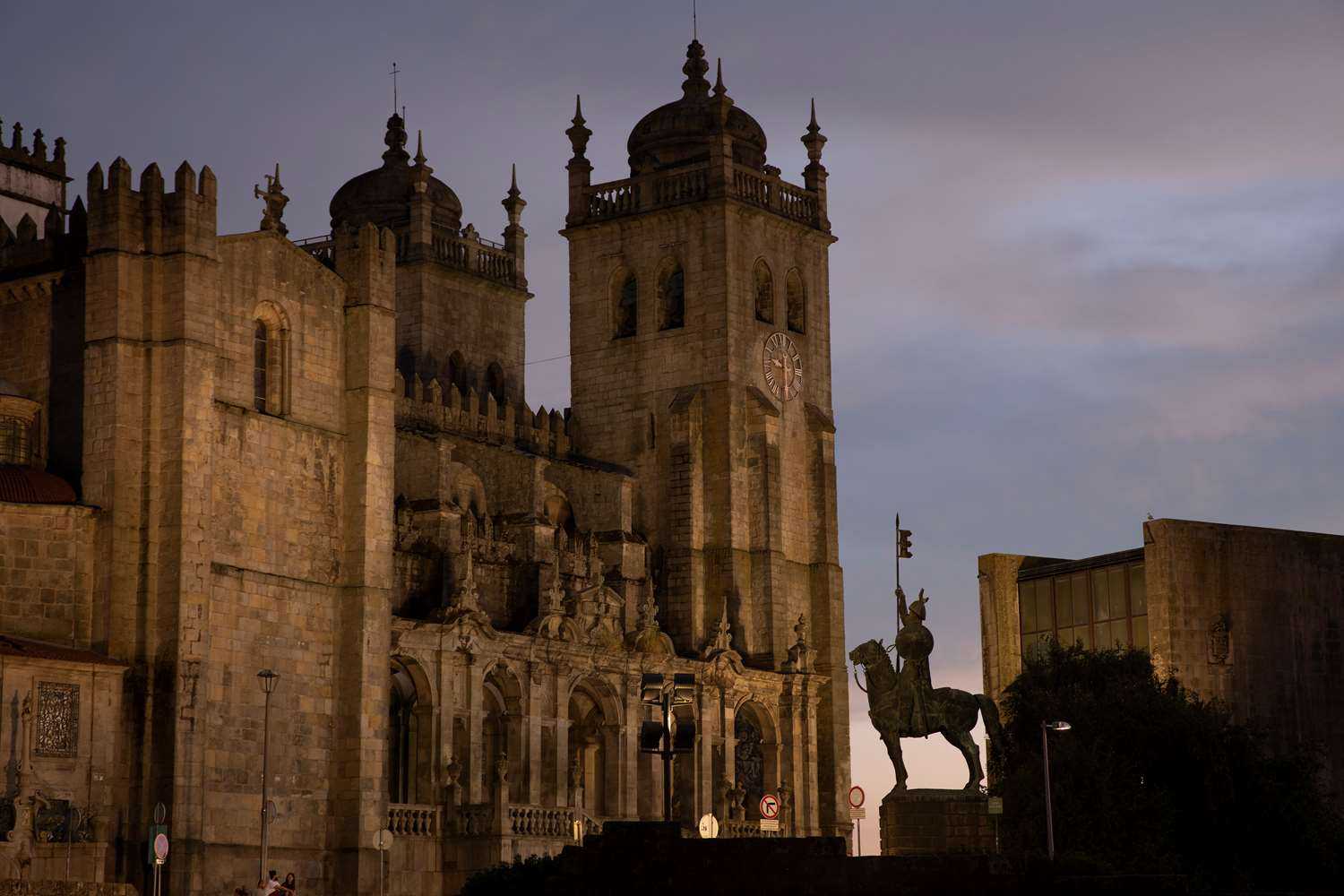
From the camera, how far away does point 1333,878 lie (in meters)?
65.4

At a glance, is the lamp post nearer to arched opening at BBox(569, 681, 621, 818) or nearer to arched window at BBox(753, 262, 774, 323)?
arched opening at BBox(569, 681, 621, 818)

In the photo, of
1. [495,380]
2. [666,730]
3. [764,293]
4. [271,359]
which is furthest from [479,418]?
[666,730]

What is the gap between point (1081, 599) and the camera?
8750cm

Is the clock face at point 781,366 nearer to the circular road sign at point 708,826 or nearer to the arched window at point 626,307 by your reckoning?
the arched window at point 626,307

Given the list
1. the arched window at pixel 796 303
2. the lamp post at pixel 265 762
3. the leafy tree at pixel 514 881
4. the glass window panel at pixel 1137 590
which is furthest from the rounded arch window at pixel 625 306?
the leafy tree at pixel 514 881

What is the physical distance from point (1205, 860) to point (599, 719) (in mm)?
20390

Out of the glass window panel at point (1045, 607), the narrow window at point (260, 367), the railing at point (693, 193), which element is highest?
the railing at point (693, 193)

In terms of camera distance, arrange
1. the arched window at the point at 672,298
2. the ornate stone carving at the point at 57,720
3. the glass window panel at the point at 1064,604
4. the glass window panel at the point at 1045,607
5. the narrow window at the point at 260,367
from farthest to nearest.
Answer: the glass window panel at the point at 1045,607 → the glass window panel at the point at 1064,604 → the arched window at the point at 672,298 → the narrow window at the point at 260,367 → the ornate stone carving at the point at 57,720

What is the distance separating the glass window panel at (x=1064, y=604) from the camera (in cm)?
8800

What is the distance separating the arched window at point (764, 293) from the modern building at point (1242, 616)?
15877mm

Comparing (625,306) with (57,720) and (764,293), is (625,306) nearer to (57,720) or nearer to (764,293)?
(764,293)

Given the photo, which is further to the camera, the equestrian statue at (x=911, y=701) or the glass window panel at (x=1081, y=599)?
the glass window panel at (x=1081, y=599)

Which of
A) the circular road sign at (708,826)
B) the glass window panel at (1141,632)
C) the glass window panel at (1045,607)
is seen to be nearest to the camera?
the circular road sign at (708,826)

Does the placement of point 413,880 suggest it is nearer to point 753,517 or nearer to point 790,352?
point 753,517
